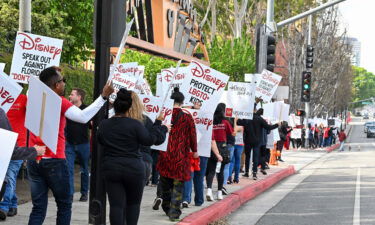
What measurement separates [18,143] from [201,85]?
3.61 m

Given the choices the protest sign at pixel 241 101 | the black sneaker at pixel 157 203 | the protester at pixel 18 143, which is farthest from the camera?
the protest sign at pixel 241 101

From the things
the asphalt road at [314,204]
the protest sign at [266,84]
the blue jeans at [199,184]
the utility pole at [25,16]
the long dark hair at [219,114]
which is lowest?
the asphalt road at [314,204]

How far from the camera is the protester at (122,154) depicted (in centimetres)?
731

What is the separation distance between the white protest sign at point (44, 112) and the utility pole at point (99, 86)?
1.75 meters

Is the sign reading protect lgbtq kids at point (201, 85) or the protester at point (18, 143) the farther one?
the sign reading protect lgbtq kids at point (201, 85)

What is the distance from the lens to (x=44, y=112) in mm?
6562

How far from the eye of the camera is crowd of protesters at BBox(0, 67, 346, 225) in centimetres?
684

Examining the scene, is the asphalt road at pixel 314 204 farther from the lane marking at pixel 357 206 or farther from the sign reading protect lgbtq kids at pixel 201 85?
the sign reading protect lgbtq kids at pixel 201 85

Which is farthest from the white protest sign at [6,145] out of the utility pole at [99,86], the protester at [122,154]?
the utility pole at [99,86]

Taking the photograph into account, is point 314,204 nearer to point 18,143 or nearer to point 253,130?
point 253,130

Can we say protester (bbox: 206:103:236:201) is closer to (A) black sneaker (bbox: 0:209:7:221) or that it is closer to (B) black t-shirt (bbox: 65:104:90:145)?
(B) black t-shirt (bbox: 65:104:90:145)

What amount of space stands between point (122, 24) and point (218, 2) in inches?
1975

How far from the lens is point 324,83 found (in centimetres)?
6325

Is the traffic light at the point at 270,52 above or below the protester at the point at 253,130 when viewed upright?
above
